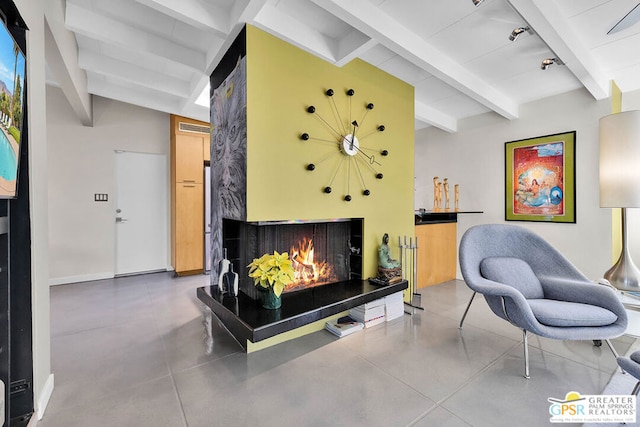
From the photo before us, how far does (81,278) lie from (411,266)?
4.73m

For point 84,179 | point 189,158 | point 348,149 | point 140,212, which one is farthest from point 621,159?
point 84,179

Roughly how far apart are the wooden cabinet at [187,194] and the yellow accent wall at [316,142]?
300cm

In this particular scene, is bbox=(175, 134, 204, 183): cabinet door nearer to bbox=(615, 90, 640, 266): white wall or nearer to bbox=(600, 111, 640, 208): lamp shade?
bbox=(600, 111, 640, 208): lamp shade

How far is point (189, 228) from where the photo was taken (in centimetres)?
480

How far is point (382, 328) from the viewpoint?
9.00 ft

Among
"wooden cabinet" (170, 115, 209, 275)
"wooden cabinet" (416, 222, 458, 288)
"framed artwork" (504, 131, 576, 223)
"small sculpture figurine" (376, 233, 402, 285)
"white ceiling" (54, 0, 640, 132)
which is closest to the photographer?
"white ceiling" (54, 0, 640, 132)

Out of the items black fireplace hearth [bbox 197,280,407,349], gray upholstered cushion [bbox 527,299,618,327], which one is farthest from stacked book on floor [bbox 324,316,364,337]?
gray upholstered cushion [bbox 527,299,618,327]

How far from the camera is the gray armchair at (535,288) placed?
195 cm

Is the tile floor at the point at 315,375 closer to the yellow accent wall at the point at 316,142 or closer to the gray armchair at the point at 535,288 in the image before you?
the gray armchair at the point at 535,288

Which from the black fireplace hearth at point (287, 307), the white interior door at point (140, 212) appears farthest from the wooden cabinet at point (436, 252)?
the white interior door at point (140, 212)

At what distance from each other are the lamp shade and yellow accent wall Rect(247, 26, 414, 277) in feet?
5.80

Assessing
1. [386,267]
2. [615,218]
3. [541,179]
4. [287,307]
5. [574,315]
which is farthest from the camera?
[541,179]

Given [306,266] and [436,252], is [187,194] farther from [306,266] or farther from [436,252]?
[436,252]

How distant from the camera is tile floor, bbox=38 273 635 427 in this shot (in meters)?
1.60
